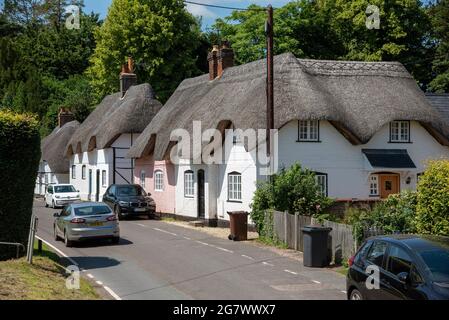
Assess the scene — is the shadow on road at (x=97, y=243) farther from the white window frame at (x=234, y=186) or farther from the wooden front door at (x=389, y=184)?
the wooden front door at (x=389, y=184)

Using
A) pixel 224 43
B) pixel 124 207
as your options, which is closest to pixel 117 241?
pixel 124 207

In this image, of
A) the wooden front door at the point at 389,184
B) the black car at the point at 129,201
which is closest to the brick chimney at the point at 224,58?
the black car at the point at 129,201

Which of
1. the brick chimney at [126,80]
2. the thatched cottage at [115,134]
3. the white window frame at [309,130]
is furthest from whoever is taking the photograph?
the brick chimney at [126,80]

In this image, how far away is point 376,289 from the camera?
34.7ft

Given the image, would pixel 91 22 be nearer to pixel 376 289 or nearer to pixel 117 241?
pixel 117 241

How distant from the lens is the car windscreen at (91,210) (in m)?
22.0

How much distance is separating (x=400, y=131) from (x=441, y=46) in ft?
66.8

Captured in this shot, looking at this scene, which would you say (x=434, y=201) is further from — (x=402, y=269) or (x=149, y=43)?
(x=149, y=43)

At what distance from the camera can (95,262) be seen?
1842cm

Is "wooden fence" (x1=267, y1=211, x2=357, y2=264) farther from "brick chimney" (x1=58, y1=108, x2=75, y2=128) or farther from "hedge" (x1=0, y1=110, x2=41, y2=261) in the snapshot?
"brick chimney" (x1=58, y1=108, x2=75, y2=128)

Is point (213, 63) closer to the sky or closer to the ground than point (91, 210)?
closer to the sky

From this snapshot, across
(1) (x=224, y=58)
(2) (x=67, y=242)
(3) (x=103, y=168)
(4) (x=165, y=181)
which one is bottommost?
(2) (x=67, y=242)

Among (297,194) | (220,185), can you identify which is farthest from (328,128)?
(297,194)

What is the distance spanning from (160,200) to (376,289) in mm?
27022
